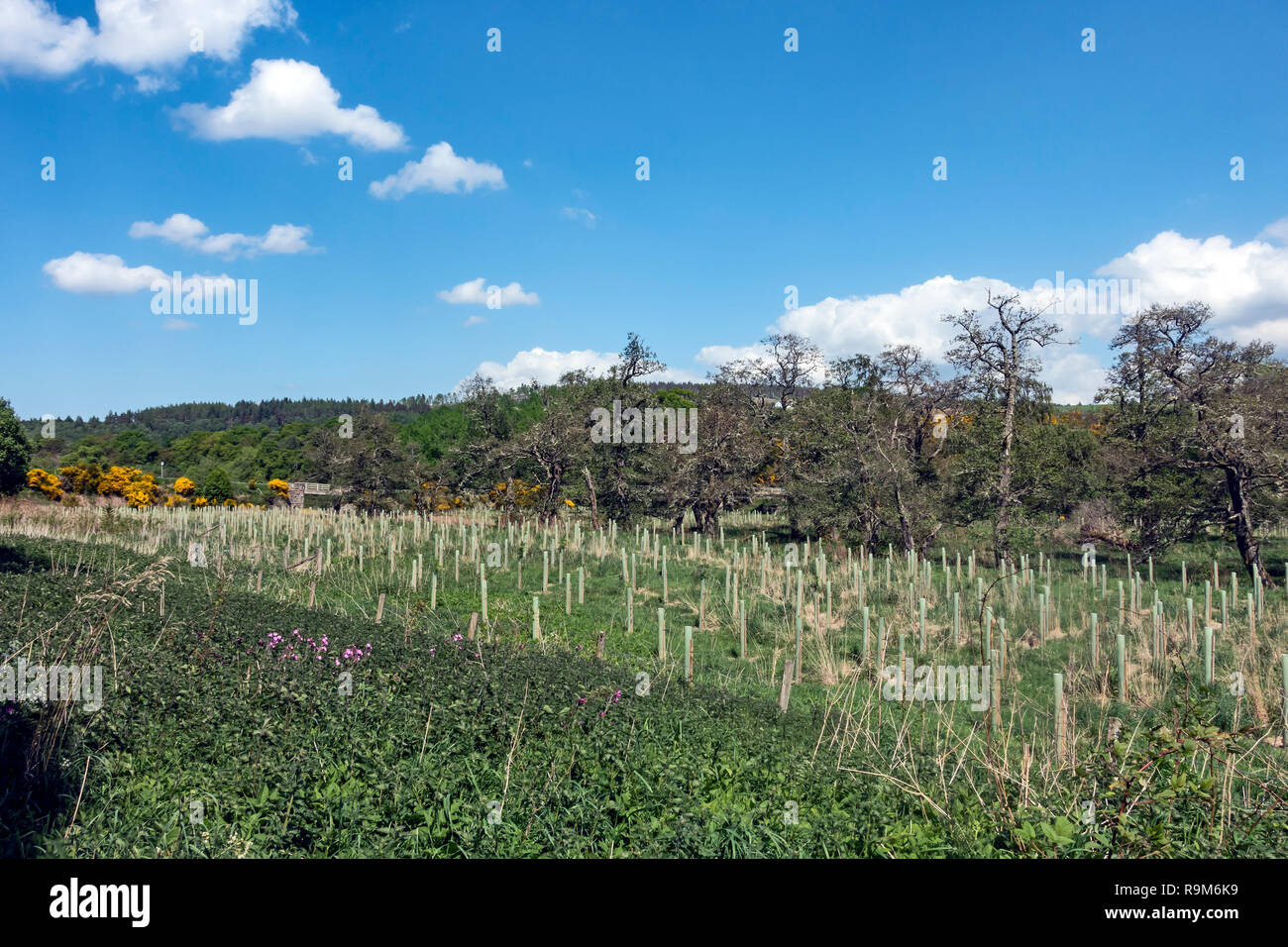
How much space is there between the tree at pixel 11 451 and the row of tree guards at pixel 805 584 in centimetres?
342

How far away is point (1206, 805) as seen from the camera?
4441mm

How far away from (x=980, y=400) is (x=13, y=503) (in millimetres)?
37571

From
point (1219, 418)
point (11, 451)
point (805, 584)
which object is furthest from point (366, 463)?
point (1219, 418)

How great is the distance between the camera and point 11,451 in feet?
55.9

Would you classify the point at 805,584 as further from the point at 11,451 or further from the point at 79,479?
the point at 79,479

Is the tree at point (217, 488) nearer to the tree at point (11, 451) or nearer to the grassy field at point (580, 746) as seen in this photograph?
the tree at point (11, 451)

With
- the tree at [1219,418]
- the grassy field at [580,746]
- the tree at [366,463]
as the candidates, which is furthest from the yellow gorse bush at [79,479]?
the tree at [1219,418]

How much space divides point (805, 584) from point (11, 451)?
18184mm

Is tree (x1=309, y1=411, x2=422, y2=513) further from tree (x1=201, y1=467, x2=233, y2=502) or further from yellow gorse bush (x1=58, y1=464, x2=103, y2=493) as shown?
tree (x1=201, y1=467, x2=233, y2=502)

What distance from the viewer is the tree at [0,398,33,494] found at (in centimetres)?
1689

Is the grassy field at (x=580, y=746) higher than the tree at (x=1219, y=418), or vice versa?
the tree at (x=1219, y=418)

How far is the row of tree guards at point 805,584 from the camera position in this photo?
1036 cm
